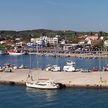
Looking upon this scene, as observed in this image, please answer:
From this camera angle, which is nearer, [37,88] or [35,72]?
[37,88]

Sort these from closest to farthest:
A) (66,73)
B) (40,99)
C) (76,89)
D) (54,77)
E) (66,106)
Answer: (66,106) → (40,99) → (76,89) → (54,77) → (66,73)

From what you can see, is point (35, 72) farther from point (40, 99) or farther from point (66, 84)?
point (40, 99)

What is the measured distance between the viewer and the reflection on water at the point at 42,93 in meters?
21.7

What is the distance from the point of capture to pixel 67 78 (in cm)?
2672

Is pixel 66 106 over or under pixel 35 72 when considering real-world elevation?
under

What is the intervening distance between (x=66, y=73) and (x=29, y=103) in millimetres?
9882

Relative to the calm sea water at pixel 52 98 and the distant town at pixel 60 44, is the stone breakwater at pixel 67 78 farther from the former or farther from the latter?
the distant town at pixel 60 44

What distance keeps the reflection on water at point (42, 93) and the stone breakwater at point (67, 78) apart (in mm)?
2001

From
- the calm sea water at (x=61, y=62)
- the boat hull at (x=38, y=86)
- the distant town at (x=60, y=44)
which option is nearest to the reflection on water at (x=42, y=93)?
the boat hull at (x=38, y=86)

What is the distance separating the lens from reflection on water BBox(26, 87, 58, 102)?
21.7 metres

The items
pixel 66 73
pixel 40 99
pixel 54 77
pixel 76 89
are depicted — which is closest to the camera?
pixel 40 99

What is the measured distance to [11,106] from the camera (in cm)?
1967

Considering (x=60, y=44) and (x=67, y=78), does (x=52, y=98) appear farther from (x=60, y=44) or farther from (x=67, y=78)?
(x=60, y=44)

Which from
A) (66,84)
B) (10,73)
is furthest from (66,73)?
(10,73)
